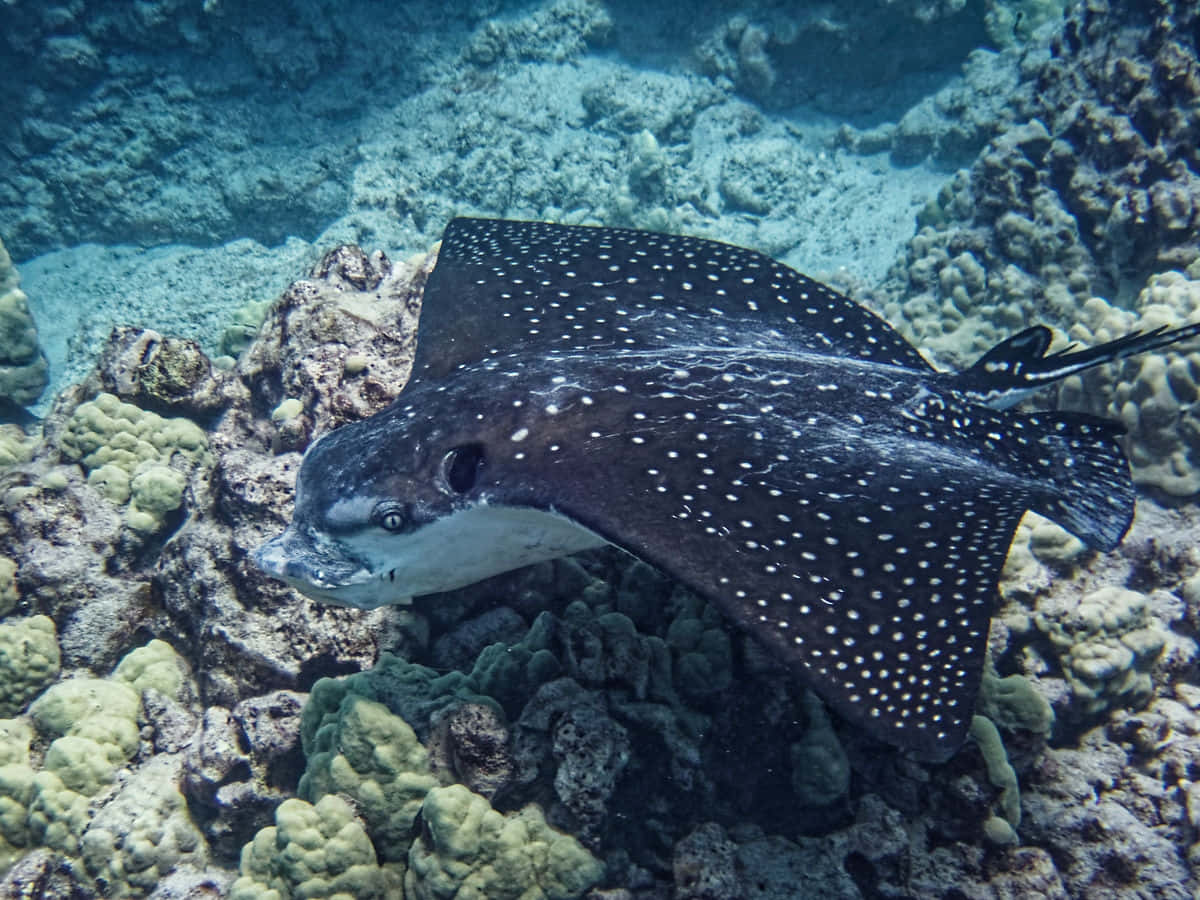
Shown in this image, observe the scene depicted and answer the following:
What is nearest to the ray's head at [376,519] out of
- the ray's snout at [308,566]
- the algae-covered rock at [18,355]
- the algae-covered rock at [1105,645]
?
the ray's snout at [308,566]

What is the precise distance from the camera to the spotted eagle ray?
8.60ft

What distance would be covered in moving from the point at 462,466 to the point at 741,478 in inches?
52.1

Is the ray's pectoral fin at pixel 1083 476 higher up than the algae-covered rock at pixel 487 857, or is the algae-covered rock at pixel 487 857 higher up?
the ray's pectoral fin at pixel 1083 476

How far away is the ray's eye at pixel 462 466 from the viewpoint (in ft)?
10.5

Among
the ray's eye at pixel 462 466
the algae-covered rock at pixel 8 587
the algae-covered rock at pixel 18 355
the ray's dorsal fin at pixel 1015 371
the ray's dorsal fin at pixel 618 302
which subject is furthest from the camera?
the algae-covered rock at pixel 18 355

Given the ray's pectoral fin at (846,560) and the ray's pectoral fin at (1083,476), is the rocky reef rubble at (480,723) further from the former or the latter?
the ray's pectoral fin at (846,560)

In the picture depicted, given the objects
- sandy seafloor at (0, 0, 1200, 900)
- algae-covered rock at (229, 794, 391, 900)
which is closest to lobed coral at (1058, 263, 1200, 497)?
sandy seafloor at (0, 0, 1200, 900)

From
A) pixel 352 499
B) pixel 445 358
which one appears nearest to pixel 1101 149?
pixel 445 358

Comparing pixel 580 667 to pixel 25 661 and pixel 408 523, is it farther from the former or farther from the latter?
pixel 25 661

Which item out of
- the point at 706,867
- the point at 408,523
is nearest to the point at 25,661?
the point at 408,523

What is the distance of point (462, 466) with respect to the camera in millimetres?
3266

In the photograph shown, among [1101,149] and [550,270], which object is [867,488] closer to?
[550,270]

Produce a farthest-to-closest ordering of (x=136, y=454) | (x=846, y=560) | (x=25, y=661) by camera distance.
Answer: (x=136, y=454) < (x=25, y=661) < (x=846, y=560)

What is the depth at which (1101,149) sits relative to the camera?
7.12 m
